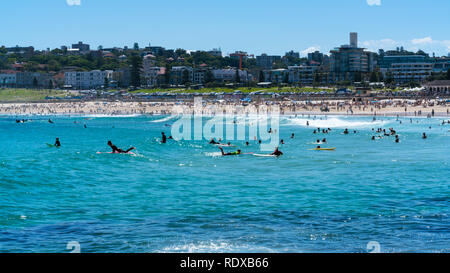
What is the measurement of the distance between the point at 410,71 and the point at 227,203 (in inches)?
7087

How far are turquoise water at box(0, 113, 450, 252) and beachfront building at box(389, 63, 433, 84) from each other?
503 feet

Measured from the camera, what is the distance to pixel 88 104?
138875 millimetres

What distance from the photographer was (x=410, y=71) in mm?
183750

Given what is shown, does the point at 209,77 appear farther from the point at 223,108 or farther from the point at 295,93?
the point at 223,108

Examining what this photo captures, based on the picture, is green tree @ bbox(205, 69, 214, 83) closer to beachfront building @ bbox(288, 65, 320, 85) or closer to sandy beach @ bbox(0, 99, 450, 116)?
beachfront building @ bbox(288, 65, 320, 85)

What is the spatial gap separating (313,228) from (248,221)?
2112mm

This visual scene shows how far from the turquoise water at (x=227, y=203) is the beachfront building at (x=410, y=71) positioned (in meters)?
153

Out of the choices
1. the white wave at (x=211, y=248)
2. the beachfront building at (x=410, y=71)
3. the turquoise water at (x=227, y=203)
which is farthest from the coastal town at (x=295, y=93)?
the white wave at (x=211, y=248)

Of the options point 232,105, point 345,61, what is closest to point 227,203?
point 232,105

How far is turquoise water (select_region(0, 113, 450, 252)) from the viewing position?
13422 millimetres

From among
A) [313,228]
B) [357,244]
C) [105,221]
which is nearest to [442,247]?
[357,244]

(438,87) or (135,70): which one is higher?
(135,70)

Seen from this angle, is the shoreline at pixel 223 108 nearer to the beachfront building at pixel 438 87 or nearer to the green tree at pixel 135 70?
the beachfront building at pixel 438 87
